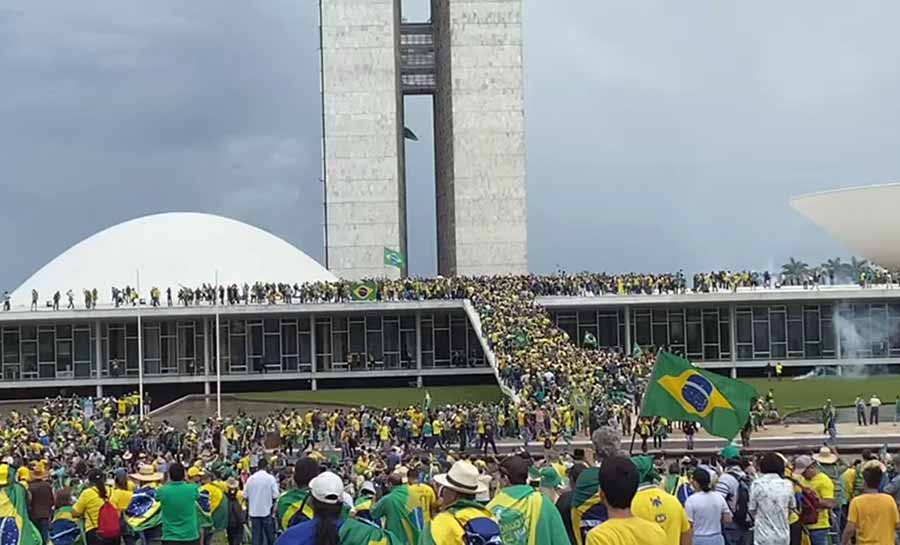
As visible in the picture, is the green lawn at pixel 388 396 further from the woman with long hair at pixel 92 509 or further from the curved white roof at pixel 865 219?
the woman with long hair at pixel 92 509

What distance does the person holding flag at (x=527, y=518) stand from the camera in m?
6.13

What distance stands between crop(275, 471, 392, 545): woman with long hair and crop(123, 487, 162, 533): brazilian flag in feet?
14.9

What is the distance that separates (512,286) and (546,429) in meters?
22.3

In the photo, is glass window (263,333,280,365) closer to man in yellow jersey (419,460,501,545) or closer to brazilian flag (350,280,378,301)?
brazilian flag (350,280,378,301)

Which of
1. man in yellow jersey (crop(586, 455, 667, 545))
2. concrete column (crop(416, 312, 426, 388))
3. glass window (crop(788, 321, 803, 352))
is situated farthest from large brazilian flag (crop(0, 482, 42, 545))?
glass window (crop(788, 321, 803, 352))

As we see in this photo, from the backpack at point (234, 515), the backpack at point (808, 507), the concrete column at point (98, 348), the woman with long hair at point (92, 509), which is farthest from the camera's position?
the concrete column at point (98, 348)

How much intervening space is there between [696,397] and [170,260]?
48.4m

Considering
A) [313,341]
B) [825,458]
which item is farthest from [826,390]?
[825,458]

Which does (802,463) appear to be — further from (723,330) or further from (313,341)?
(723,330)

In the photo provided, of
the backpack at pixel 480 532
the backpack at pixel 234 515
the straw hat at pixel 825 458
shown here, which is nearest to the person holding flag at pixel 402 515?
the backpack at pixel 480 532

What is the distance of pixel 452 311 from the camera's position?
51.3 metres

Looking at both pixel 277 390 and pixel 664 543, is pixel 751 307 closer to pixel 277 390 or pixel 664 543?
pixel 277 390

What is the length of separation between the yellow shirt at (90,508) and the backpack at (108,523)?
0.06 meters

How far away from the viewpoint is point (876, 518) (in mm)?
8703
